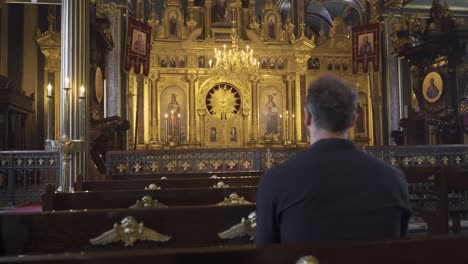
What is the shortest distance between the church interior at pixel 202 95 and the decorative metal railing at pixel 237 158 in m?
0.03

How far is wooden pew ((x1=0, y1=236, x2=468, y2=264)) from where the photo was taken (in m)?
1.33

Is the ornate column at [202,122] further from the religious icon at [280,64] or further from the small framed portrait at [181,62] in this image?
the religious icon at [280,64]

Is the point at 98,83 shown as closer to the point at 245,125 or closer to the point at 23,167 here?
the point at 23,167

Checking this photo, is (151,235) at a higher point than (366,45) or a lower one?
lower

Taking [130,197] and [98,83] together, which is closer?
[130,197]

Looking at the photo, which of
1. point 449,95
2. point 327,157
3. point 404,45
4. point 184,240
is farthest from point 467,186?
point 404,45

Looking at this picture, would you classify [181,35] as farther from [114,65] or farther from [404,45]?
[404,45]

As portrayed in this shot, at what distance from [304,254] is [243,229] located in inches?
44.0

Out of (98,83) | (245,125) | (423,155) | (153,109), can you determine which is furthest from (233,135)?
(423,155)

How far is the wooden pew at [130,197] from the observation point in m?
3.40

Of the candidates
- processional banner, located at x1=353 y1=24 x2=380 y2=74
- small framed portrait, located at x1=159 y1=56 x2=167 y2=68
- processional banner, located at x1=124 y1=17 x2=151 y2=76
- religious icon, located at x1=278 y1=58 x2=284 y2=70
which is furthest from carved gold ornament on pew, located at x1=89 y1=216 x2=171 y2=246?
religious icon, located at x1=278 y1=58 x2=284 y2=70

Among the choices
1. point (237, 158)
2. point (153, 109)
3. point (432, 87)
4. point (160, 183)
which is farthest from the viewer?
point (153, 109)

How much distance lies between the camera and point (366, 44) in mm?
14016

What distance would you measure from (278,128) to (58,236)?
14025mm
